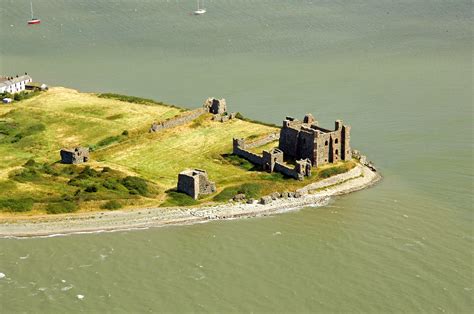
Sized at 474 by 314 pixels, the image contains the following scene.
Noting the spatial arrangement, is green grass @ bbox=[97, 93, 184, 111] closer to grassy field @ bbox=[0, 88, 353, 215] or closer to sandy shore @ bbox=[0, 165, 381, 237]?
grassy field @ bbox=[0, 88, 353, 215]

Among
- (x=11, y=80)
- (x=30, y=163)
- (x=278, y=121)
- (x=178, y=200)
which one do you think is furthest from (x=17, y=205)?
(x=11, y=80)

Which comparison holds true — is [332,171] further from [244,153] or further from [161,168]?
[161,168]

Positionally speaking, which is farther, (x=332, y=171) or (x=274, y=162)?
(x=274, y=162)

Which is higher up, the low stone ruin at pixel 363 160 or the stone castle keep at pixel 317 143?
the stone castle keep at pixel 317 143

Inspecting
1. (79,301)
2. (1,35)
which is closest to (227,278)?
(79,301)

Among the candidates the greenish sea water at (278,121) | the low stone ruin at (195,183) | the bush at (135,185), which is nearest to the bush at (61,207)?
the greenish sea water at (278,121)

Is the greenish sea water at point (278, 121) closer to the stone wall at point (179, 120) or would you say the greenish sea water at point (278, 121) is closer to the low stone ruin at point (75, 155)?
the stone wall at point (179, 120)
